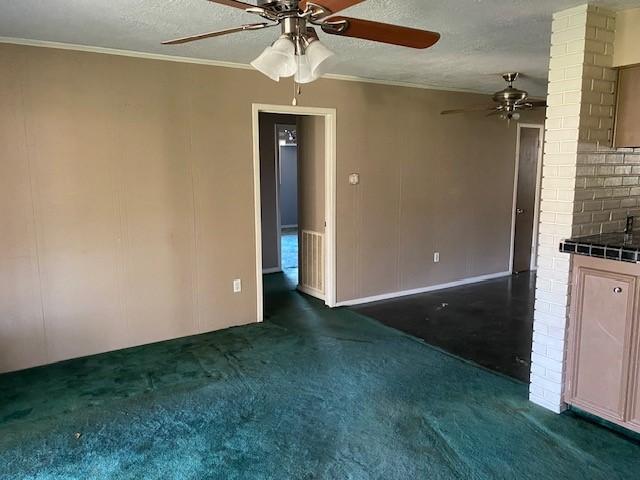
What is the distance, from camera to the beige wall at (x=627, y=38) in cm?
258

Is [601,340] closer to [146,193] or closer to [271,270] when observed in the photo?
[146,193]

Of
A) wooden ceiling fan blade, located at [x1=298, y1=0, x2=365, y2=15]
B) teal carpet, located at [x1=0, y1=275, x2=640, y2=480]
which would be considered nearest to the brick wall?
teal carpet, located at [x1=0, y1=275, x2=640, y2=480]

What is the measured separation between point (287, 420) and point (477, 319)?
2431 millimetres

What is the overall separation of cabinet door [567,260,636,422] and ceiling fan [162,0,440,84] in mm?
1594

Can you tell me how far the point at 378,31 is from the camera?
197 cm

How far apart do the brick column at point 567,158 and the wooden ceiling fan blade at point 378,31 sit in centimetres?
101

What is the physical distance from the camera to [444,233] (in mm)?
5441

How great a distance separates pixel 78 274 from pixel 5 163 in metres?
0.91

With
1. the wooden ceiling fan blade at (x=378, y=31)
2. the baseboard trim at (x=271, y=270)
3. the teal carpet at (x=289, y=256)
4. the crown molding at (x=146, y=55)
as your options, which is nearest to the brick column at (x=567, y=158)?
the wooden ceiling fan blade at (x=378, y=31)

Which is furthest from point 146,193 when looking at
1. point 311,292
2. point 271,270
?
point 271,270

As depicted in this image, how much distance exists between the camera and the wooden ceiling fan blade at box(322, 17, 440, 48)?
6.20ft

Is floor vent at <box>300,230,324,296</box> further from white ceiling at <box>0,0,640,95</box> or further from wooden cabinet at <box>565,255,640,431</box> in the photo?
wooden cabinet at <box>565,255,640,431</box>

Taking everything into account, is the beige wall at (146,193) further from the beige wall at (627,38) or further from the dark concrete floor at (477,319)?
the beige wall at (627,38)

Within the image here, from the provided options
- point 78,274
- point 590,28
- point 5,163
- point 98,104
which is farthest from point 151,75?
point 590,28
